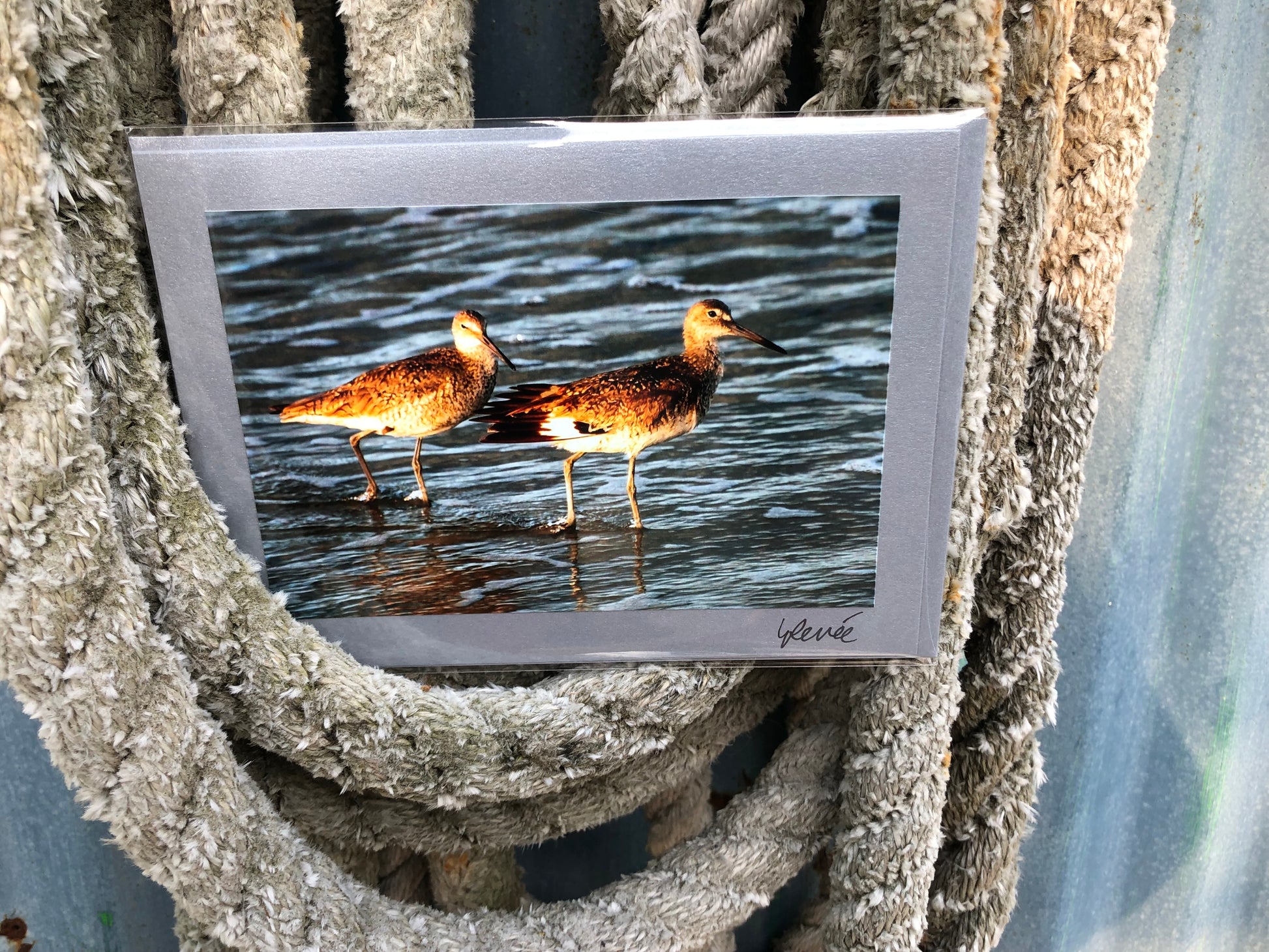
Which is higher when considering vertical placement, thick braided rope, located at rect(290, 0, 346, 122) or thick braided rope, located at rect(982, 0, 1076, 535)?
thick braided rope, located at rect(290, 0, 346, 122)

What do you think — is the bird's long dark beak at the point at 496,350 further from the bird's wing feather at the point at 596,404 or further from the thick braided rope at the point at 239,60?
the thick braided rope at the point at 239,60

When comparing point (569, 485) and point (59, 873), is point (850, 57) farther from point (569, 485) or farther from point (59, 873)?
point (59, 873)

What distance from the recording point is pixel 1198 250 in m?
0.45

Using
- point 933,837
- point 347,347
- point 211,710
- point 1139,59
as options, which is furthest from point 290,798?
point 1139,59

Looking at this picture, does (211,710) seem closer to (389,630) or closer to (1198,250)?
(389,630)

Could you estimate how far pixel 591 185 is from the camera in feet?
1.08

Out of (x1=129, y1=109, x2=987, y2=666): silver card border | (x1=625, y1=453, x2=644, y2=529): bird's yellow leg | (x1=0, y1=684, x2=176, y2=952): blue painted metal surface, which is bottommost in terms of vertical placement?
(x1=0, y1=684, x2=176, y2=952): blue painted metal surface

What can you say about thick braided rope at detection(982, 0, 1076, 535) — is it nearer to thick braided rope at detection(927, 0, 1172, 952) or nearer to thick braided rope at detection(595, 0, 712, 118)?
thick braided rope at detection(927, 0, 1172, 952)

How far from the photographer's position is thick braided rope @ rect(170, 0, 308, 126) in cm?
33

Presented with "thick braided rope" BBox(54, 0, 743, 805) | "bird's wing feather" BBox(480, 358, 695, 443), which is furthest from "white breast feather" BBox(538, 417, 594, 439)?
"thick braided rope" BBox(54, 0, 743, 805)

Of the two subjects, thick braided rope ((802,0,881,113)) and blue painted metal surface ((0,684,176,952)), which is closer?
thick braided rope ((802,0,881,113))

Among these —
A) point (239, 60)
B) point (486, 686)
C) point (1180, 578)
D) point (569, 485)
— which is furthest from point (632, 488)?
point (1180, 578)

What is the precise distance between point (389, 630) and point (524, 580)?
7 cm
